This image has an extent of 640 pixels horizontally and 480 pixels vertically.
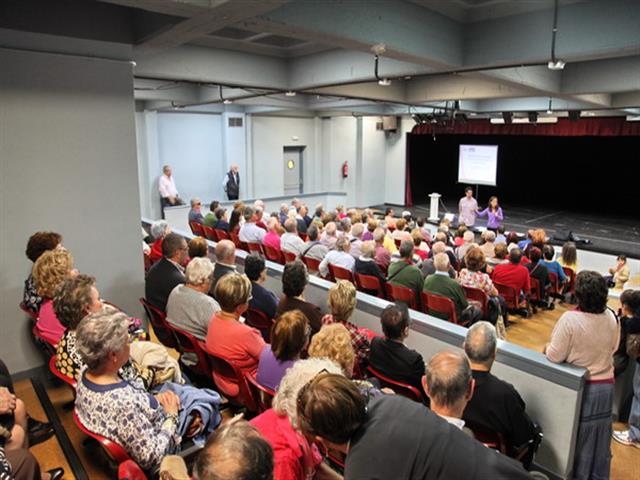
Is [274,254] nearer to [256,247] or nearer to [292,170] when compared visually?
[256,247]

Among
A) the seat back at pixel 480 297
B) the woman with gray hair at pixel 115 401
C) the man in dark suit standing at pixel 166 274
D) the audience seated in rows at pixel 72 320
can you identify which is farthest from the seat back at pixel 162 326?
the seat back at pixel 480 297

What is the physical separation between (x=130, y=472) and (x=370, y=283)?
10.4 feet

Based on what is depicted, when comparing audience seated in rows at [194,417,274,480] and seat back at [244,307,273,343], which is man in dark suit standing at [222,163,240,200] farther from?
audience seated in rows at [194,417,274,480]

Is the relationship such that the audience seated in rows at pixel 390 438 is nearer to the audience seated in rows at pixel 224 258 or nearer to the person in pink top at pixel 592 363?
the person in pink top at pixel 592 363

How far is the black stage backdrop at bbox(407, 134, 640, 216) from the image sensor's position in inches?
600

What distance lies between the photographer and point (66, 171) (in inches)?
142

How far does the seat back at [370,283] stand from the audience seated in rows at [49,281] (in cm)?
268

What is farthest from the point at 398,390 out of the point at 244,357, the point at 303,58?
the point at 303,58

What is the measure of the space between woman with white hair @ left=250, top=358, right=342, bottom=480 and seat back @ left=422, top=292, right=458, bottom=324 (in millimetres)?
2454

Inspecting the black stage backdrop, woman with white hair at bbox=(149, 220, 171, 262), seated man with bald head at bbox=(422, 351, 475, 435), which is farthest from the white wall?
the black stage backdrop

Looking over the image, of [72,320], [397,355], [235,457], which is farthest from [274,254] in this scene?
[235,457]

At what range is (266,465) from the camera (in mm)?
1179

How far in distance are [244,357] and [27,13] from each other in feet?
9.53

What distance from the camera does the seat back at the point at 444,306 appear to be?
4.01 metres
